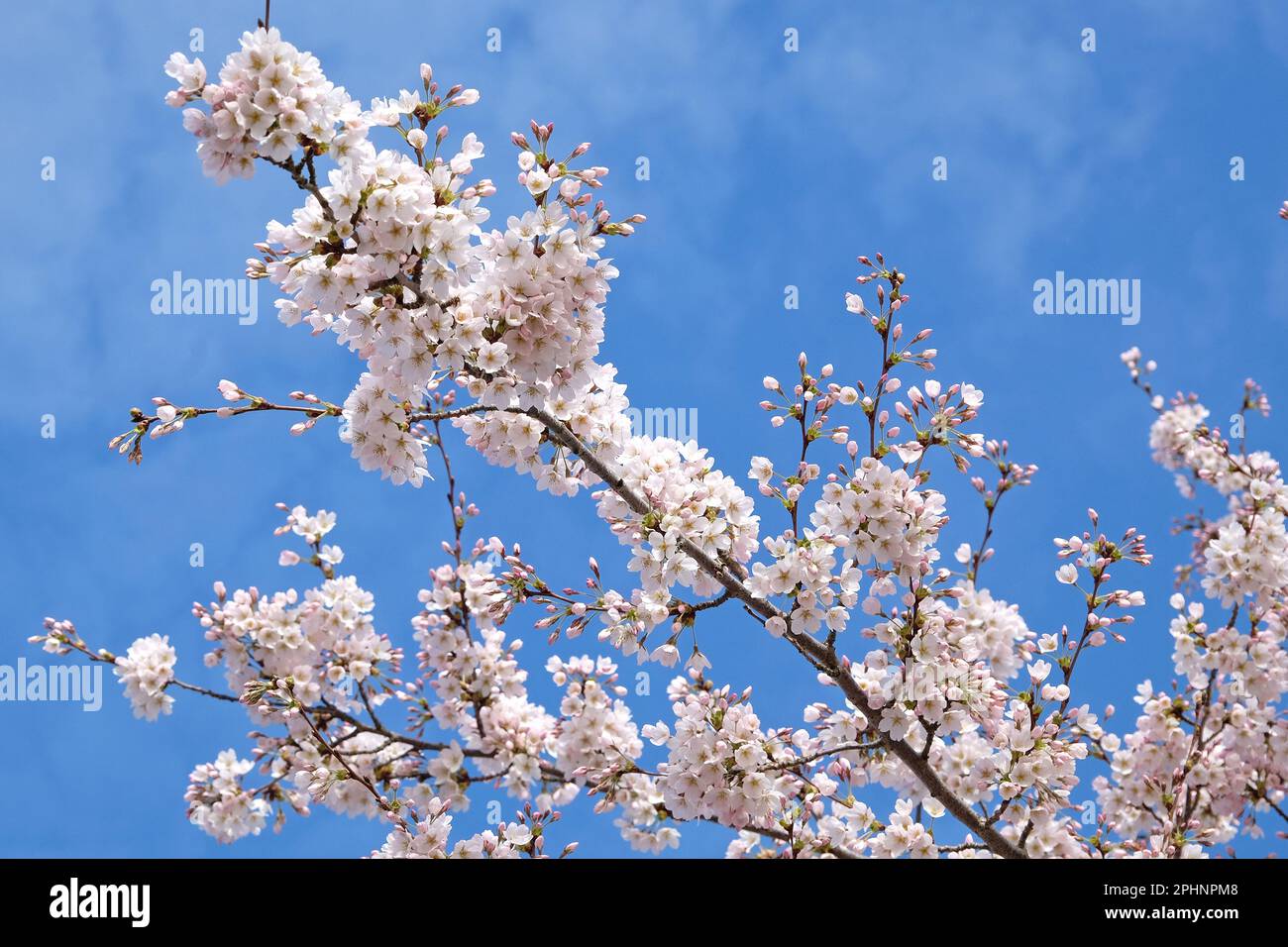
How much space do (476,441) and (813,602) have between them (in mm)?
1619

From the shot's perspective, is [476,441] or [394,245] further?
[476,441]

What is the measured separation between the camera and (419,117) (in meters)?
3.82

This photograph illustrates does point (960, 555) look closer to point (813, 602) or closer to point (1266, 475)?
point (813, 602)

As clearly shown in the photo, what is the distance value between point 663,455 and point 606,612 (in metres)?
0.73

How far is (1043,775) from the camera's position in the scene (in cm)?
441
